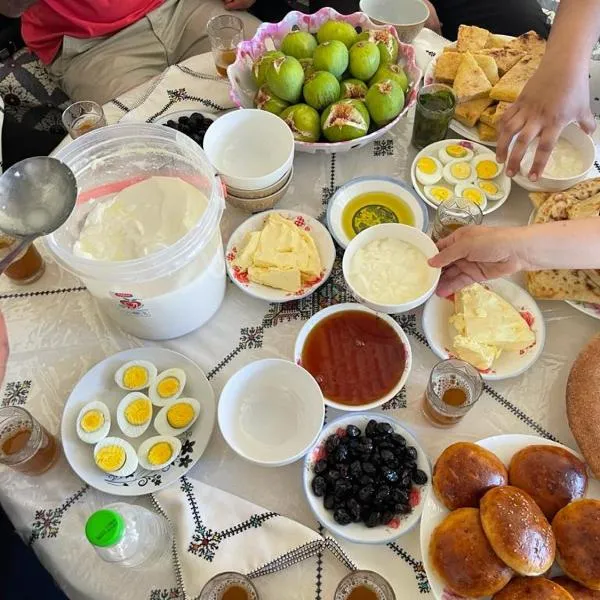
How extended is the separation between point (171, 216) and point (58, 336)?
1.21ft

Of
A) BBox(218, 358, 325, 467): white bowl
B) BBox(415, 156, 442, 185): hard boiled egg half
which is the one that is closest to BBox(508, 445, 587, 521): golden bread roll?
Answer: BBox(218, 358, 325, 467): white bowl

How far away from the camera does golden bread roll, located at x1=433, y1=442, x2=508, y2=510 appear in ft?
2.84

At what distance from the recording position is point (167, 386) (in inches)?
41.4

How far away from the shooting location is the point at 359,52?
1342 mm

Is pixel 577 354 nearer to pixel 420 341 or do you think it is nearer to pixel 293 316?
pixel 420 341

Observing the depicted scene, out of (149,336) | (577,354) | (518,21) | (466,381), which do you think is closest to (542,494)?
(466,381)

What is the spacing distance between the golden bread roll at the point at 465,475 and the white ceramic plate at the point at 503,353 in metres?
0.21

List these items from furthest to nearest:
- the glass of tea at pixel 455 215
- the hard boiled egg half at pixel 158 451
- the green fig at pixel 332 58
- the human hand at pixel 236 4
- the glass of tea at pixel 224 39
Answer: the human hand at pixel 236 4, the glass of tea at pixel 224 39, the green fig at pixel 332 58, the glass of tea at pixel 455 215, the hard boiled egg half at pixel 158 451

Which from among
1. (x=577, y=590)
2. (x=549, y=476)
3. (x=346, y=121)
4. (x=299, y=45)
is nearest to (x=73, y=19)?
(x=299, y=45)

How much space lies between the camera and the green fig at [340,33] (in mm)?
1389

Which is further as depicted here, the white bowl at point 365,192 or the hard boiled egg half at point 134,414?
the white bowl at point 365,192

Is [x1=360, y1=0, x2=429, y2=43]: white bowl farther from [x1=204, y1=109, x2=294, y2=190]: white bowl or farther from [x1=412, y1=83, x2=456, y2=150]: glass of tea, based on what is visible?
[x1=204, y1=109, x2=294, y2=190]: white bowl

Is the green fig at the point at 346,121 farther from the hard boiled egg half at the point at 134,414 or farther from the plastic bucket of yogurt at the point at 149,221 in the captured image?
the hard boiled egg half at the point at 134,414

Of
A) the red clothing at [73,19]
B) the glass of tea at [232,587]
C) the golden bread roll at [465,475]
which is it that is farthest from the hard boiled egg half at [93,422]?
the red clothing at [73,19]
